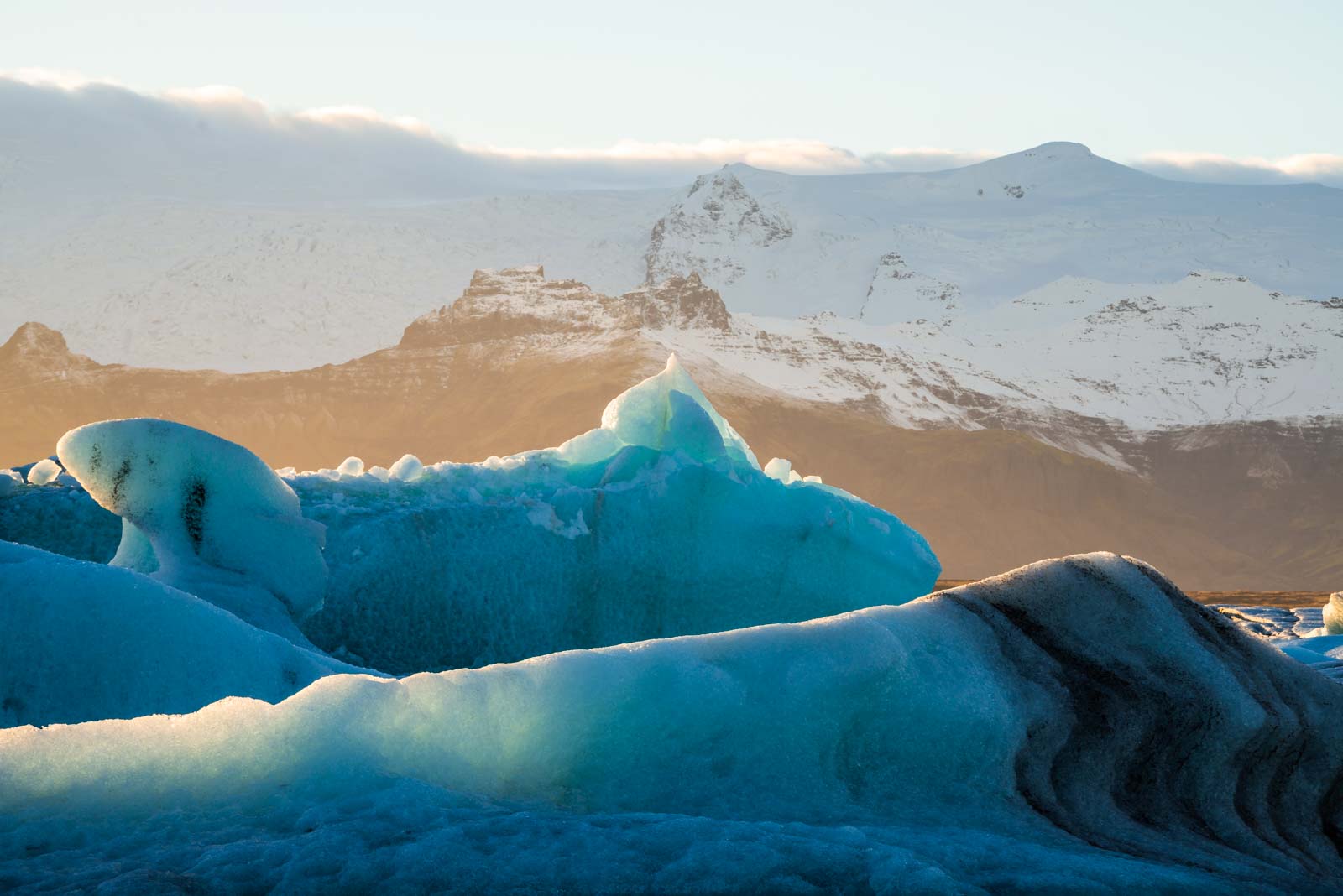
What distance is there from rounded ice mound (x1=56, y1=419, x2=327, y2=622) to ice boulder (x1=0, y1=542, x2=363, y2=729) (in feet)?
5.87

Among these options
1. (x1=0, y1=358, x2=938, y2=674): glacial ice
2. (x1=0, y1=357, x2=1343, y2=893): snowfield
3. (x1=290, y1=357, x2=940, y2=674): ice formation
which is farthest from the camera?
(x1=290, y1=357, x2=940, y2=674): ice formation

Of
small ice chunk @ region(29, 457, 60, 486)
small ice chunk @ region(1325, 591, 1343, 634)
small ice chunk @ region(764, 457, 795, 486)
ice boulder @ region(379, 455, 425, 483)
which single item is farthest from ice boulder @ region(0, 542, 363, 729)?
small ice chunk @ region(1325, 591, 1343, 634)

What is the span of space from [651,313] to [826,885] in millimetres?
86164

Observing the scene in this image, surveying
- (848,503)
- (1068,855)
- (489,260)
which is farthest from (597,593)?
(489,260)

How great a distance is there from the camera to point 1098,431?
8519 centimetres

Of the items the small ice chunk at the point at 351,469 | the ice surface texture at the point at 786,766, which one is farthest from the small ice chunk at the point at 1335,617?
the small ice chunk at the point at 351,469

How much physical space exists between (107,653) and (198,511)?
2315 millimetres

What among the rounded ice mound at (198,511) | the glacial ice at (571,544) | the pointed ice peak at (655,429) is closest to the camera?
the rounded ice mound at (198,511)

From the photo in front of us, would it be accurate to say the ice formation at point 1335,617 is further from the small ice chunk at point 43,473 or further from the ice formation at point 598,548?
the small ice chunk at point 43,473

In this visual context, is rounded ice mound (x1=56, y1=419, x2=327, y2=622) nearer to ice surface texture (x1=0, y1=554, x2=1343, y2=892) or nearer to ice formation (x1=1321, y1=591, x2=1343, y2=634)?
ice surface texture (x1=0, y1=554, x2=1343, y2=892)

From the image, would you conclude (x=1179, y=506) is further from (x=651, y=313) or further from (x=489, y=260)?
(x=489, y=260)

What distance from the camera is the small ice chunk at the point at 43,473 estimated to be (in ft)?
26.6

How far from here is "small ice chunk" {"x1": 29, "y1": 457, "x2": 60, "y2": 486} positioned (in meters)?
8.12

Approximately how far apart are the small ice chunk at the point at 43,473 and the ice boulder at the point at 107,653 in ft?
10.7
